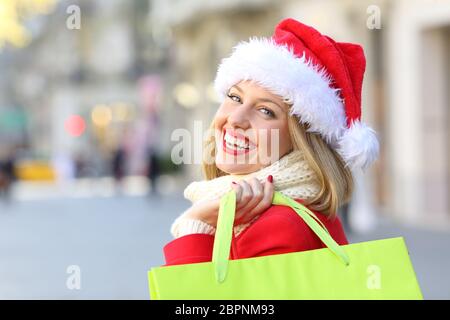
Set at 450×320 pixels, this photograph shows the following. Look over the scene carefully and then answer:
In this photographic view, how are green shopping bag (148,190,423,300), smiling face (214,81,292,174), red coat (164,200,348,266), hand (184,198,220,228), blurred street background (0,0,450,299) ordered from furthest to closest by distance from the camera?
blurred street background (0,0,450,299), smiling face (214,81,292,174), hand (184,198,220,228), red coat (164,200,348,266), green shopping bag (148,190,423,300)

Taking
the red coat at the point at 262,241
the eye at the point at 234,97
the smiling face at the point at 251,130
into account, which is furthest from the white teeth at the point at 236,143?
the red coat at the point at 262,241

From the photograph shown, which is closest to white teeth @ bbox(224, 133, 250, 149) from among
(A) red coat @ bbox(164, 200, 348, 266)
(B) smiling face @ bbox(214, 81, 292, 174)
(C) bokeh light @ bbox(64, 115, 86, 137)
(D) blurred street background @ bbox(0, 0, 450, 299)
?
(B) smiling face @ bbox(214, 81, 292, 174)

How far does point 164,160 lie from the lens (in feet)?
110

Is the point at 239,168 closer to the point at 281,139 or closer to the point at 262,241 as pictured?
the point at 281,139

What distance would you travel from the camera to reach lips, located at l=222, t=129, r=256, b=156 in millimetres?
2412

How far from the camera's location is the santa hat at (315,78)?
246cm

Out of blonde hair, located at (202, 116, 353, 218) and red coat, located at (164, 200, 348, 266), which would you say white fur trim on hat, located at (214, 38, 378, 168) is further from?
red coat, located at (164, 200, 348, 266)

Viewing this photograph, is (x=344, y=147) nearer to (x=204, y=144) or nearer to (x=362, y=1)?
(x=204, y=144)

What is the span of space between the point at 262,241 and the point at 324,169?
1.05ft

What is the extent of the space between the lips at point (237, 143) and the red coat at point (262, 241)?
22 cm

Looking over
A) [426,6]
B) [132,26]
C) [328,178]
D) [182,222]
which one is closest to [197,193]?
[182,222]
